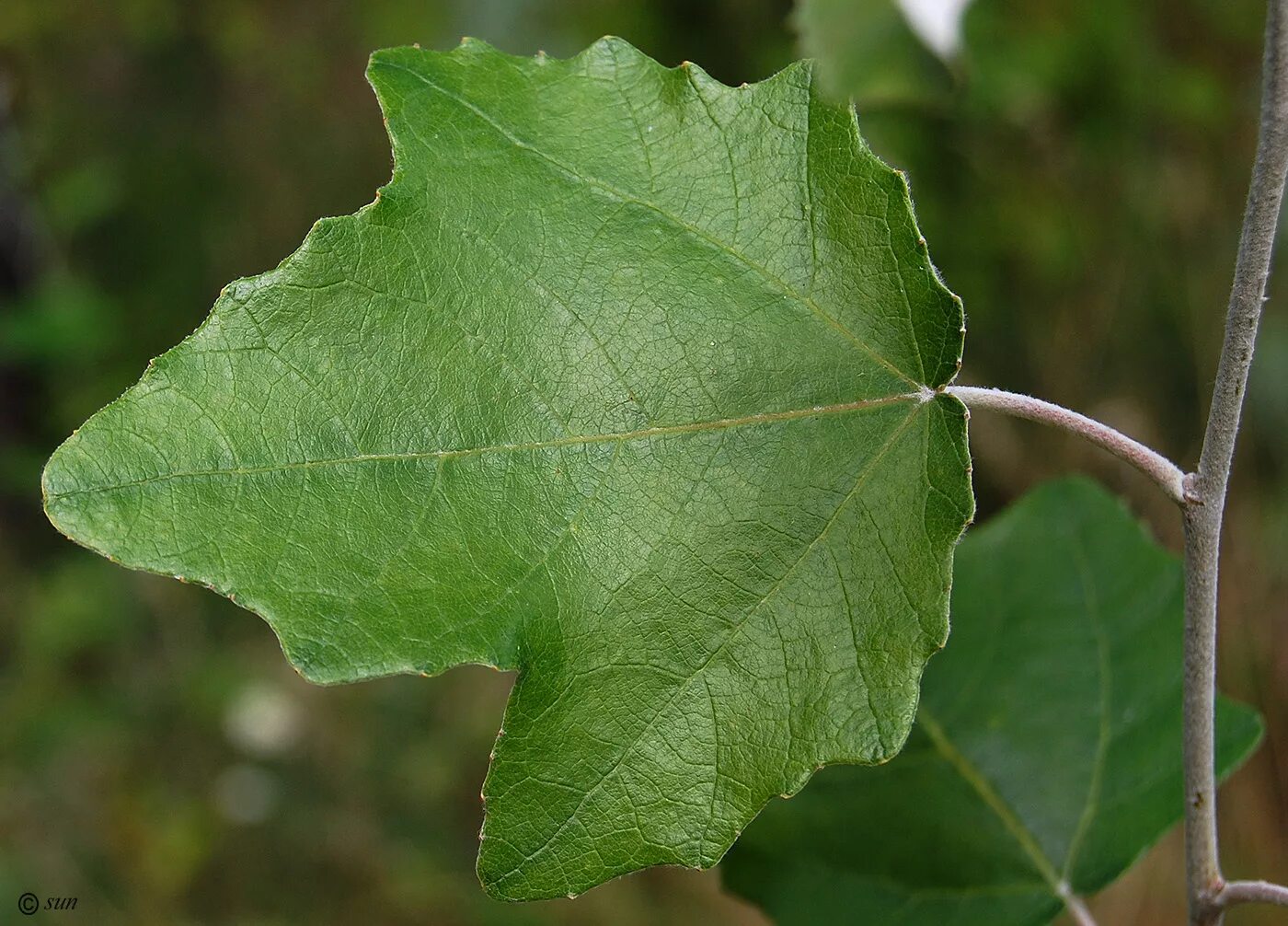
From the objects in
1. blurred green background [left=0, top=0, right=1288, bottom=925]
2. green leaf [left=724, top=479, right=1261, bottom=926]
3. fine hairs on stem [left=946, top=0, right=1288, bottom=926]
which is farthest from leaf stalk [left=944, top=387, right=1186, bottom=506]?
blurred green background [left=0, top=0, right=1288, bottom=925]

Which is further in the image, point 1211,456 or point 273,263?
point 273,263

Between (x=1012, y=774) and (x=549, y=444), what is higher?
(x=549, y=444)

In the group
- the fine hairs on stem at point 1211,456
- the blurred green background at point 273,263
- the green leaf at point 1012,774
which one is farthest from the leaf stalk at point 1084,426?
the blurred green background at point 273,263

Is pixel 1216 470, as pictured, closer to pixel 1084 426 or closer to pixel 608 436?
pixel 1084 426

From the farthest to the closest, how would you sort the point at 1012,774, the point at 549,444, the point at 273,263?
the point at 273,263
the point at 1012,774
the point at 549,444

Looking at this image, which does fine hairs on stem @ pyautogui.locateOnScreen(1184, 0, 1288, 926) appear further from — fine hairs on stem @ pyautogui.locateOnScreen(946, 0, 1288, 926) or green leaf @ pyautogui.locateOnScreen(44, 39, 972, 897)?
green leaf @ pyautogui.locateOnScreen(44, 39, 972, 897)

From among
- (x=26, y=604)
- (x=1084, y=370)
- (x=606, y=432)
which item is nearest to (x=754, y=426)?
(x=606, y=432)

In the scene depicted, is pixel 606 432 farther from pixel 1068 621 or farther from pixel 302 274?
pixel 1068 621

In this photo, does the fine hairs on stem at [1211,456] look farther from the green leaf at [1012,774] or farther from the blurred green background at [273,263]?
the blurred green background at [273,263]

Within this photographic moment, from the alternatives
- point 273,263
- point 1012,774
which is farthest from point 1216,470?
point 273,263
